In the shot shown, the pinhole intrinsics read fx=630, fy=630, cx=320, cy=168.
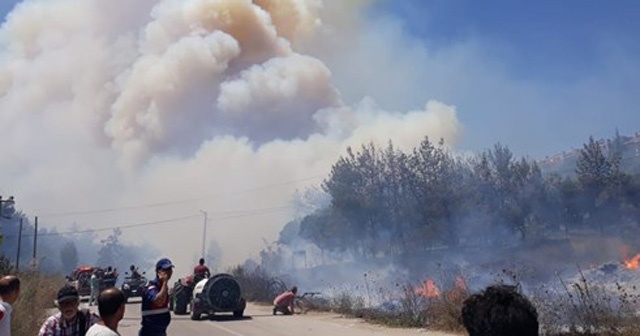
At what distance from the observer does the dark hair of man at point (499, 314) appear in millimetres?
2381

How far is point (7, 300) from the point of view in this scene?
16.7 feet

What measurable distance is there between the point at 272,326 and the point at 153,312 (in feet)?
34.4

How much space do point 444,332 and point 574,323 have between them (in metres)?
2.97

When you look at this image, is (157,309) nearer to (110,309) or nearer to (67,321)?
(67,321)

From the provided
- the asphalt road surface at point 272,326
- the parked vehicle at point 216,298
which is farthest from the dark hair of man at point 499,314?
the parked vehicle at point 216,298

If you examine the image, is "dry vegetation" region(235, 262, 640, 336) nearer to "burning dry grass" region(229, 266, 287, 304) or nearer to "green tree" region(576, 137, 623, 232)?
"burning dry grass" region(229, 266, 287, 304)

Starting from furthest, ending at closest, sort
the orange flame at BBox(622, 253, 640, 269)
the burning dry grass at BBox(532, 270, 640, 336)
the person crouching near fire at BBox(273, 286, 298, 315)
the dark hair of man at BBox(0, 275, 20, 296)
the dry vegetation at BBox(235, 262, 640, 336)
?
1. the orange flame at BBox(622, 253, 640, 269)
2. the person crouching near fire at BBox(273, 286, 298, 315)
3. the dry vegetation at BBox(235, 262, 640, 336)
4. the burning dry grass at BBox(532, 270, 640, 336)
5. the dark hair of man at BBox(0, 275, 20, 296)

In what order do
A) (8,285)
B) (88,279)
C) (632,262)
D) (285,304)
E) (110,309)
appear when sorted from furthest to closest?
1. (632,262)
2. (88,279)
3. (285,304)
4. (8,285)
5. (110,309)

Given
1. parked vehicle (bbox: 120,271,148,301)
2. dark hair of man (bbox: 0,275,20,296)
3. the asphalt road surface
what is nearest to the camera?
dark hair of man (bbox: 0,275,20,296)

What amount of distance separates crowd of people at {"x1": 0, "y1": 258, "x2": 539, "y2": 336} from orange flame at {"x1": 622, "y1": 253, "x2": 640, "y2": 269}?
117 feet

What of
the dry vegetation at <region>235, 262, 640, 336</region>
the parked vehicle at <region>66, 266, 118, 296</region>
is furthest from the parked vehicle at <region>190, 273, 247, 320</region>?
the parked vehicle at <region>66, 266, 118, 296</region>

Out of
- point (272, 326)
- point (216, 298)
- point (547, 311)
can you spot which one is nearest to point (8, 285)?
point (547, 311)

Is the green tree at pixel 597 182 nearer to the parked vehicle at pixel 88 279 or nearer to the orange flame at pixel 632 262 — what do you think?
the orange flame at pixel 632 262

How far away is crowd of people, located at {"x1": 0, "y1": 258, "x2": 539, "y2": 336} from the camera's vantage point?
2.40 metres
